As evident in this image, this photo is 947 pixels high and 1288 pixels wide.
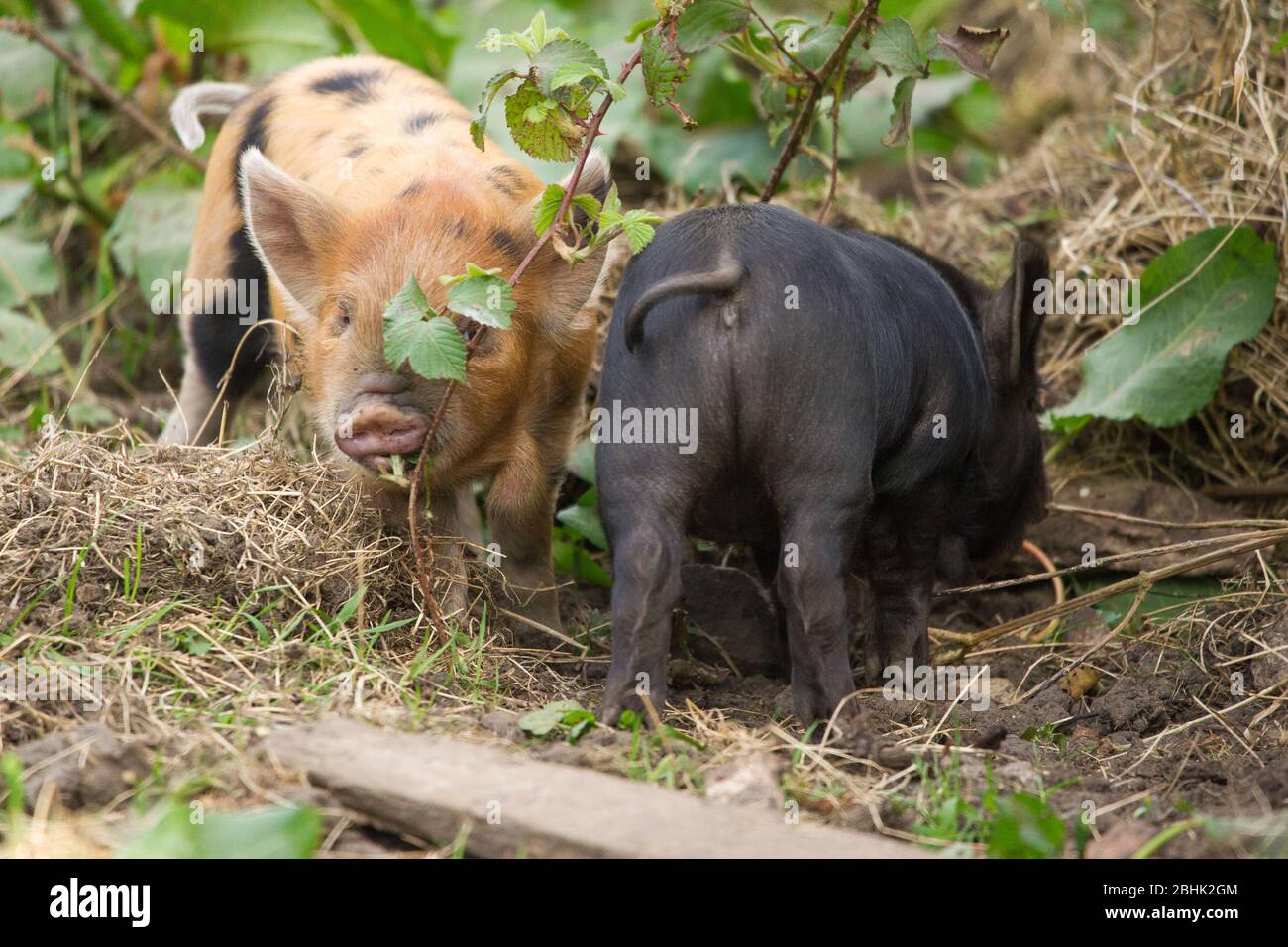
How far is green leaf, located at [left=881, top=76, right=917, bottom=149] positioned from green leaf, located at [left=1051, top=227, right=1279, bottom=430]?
144 centimetres

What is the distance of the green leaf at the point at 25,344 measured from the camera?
672 cm

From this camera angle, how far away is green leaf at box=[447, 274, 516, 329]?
385cm

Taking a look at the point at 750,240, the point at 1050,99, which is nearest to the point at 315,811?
the point at 750,240

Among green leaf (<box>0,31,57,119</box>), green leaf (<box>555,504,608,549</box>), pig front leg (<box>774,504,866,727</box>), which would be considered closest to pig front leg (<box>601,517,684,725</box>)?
pig front leg (<box>774,504,866,727</box>)

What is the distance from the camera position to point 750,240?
4039mm

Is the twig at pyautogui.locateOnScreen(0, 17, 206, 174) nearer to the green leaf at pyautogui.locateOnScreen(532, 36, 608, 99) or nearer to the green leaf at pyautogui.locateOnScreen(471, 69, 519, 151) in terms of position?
the green leaf at pyautogui.locateOnScreen(471, 69, 519, 151)

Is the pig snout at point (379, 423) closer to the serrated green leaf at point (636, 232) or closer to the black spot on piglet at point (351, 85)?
the serrated green leaf at point (636, 232)

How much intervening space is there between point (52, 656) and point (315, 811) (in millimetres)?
1229

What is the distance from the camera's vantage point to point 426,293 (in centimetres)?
434

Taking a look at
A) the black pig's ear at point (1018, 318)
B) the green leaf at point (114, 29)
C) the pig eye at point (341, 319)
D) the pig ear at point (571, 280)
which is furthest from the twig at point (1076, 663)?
the green leaf at point (114, 29)

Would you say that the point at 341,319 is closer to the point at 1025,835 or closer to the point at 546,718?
the point at 546,718

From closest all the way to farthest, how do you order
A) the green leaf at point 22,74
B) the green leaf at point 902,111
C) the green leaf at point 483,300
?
the green leaf at point 483,300
the green leaf at point 902,111
the green leaf at point 22,74

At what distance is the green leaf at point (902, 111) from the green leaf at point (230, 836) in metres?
3.34
